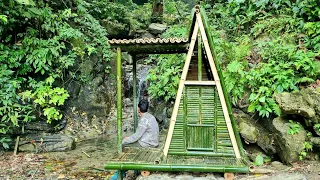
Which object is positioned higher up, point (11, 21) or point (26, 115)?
point (11, 21)

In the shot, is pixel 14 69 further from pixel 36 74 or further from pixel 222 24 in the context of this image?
pixel 222 24

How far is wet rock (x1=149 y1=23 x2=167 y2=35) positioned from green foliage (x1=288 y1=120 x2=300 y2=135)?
30.9 ft

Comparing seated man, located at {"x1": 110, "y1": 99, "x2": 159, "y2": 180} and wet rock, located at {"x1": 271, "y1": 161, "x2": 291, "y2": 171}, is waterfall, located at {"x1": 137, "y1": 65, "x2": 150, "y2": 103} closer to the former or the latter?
seated man, located at {"x1": 110, "y1": 99, "x2": 159, "y2": 180}

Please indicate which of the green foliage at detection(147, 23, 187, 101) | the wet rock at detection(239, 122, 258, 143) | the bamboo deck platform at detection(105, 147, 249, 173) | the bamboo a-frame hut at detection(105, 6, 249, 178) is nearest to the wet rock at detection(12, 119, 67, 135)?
the green foliage at detection(147, 23, 187, 101)

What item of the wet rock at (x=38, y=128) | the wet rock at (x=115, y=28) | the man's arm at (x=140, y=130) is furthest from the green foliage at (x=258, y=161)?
the wet rock at (x=115, y=28)

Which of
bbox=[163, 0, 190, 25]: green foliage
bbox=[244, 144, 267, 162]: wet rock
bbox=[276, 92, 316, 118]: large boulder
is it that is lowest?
bbox=[244, 144, 267, 162]: wet rock

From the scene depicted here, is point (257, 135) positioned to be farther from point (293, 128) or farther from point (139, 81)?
point (139, 81)

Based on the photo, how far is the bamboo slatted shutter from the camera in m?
5.05

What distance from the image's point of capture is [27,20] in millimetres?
9562

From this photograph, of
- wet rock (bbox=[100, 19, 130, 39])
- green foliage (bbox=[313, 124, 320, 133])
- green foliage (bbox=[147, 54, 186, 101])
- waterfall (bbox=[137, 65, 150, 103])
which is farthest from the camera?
wet rock (bbox=[100, 19, 130, 39])

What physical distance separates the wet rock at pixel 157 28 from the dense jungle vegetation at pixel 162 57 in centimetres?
294

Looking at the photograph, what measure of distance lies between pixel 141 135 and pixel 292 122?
3178 mm

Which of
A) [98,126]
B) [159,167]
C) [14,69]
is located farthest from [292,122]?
[14,69]

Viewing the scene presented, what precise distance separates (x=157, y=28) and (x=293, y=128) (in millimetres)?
9805
